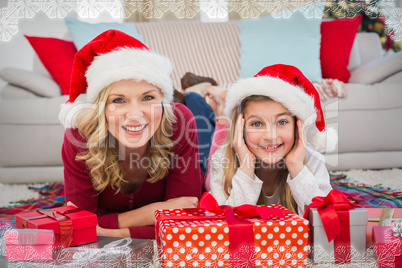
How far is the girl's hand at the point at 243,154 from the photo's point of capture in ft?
4.09

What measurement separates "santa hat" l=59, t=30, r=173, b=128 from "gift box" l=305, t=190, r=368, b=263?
629mm

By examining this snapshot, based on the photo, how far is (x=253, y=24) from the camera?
205 cm

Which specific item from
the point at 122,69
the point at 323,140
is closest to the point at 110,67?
the point at 122,69

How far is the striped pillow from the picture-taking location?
2.24 m

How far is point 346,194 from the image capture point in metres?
1.62

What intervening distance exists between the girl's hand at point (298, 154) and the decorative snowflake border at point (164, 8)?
0.45 meters

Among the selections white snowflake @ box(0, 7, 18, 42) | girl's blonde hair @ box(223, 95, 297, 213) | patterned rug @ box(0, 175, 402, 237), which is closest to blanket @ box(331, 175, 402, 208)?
patterned rug @ box(0, 175, 402, 237)

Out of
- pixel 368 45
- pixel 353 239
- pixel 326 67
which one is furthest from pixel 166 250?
pixel 368 45

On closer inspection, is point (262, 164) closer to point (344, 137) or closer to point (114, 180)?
point (114, 180)

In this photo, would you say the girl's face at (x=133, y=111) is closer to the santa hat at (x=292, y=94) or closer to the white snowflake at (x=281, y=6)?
the santa hat at (x=292, y=94)

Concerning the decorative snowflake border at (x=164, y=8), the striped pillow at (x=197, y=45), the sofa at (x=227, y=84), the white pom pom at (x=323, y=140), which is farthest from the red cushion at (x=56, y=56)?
the white pom pom at (x=323, y=140)

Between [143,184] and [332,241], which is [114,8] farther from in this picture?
[332,241]

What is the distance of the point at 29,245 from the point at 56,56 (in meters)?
1.66

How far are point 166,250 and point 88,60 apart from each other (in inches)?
26.4
